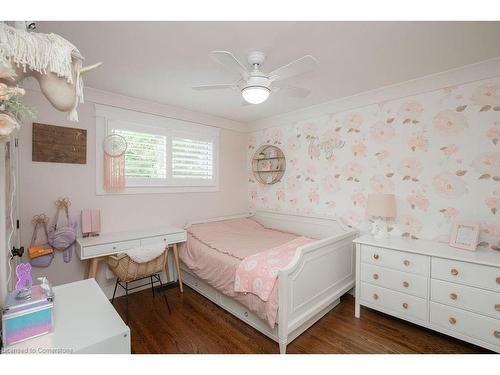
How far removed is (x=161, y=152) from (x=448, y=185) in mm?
3210

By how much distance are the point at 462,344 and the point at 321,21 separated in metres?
2.71

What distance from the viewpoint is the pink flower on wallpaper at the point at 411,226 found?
244 centimetres

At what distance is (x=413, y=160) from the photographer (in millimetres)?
2467

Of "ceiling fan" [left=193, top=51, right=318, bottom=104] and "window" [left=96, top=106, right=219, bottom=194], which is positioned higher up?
"ceiling fan" [left=193, top=51, right=318, bottom=104]

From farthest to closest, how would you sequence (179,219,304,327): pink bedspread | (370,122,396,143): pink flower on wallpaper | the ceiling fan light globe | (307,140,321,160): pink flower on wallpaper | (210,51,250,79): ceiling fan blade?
1. (307,140,321,160): pink flower on wallpaper
2. (370,122,396,143): pink flower on wallpaper
3. (179,219,304,327): pink bedspread
4. the ceiling fan light globe
5. (210,51,250,79): ceiling fan blade

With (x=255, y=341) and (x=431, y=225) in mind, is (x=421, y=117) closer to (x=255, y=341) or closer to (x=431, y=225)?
(x=431, y=225)

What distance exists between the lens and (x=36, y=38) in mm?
818

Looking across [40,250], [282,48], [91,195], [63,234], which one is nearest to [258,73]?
[282,48]

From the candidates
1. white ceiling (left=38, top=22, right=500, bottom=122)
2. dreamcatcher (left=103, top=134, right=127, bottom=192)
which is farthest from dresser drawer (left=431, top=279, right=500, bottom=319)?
dreamcatcher (left=103, top=134, right=127, bottom=192)

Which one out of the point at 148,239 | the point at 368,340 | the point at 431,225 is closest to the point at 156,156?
the point at 148,239

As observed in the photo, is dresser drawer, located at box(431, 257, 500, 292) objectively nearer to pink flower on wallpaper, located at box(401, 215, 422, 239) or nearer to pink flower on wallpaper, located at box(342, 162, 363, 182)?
pink flower on wallpaper, located at box(401, 215, 422, 239)

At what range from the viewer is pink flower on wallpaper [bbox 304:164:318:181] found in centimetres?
329

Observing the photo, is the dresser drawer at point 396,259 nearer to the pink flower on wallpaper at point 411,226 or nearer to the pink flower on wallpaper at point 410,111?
the pink flower on wallpaper at point 411,226

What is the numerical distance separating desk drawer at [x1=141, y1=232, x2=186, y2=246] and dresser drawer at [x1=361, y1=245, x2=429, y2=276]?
2.05 metres
